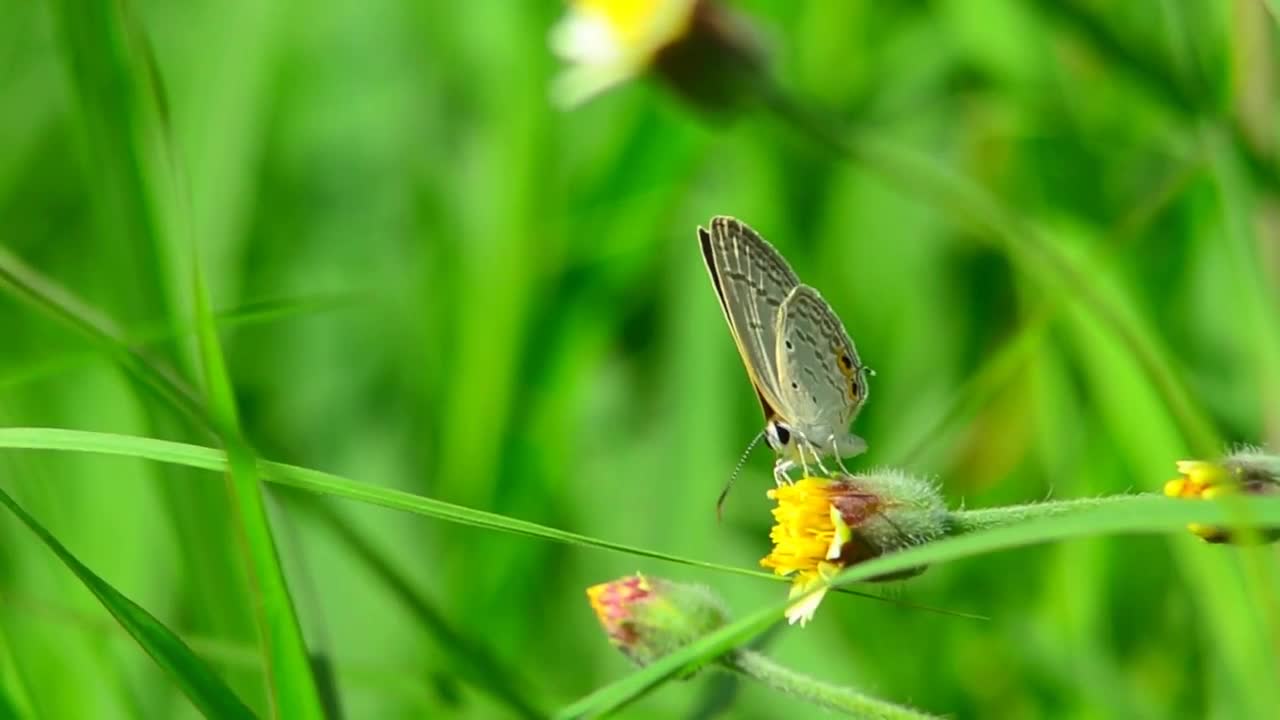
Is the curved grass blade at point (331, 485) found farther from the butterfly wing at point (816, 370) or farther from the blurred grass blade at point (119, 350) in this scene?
the butterfly wing at point (816, 370)

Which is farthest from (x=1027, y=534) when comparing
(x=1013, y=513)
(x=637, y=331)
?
(x=637, y=331)

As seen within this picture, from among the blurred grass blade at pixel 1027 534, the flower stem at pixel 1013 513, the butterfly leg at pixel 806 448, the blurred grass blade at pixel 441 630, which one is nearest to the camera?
the blurred grass blade at pixel 1027 534

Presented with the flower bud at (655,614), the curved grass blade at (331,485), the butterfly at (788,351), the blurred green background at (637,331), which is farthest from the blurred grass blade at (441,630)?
the butterfly at (788,351)

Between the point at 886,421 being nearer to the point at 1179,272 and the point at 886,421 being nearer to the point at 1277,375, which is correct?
the point at 1179,272

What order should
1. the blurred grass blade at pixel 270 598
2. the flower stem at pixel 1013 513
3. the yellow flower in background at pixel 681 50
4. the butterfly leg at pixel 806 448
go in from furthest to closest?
the yellow flower in background at pixel 681 50 < the butterfly leg at pixel 806 448 < the blurred grass blade at pixel 270 598 < the flower stem at pixel 1013 513

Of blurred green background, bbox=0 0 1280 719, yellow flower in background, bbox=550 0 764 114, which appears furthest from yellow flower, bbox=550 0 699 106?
blurred green background, bbox=0 0 1280 719

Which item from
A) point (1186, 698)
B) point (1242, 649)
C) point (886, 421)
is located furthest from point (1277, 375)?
point (886, 421)
